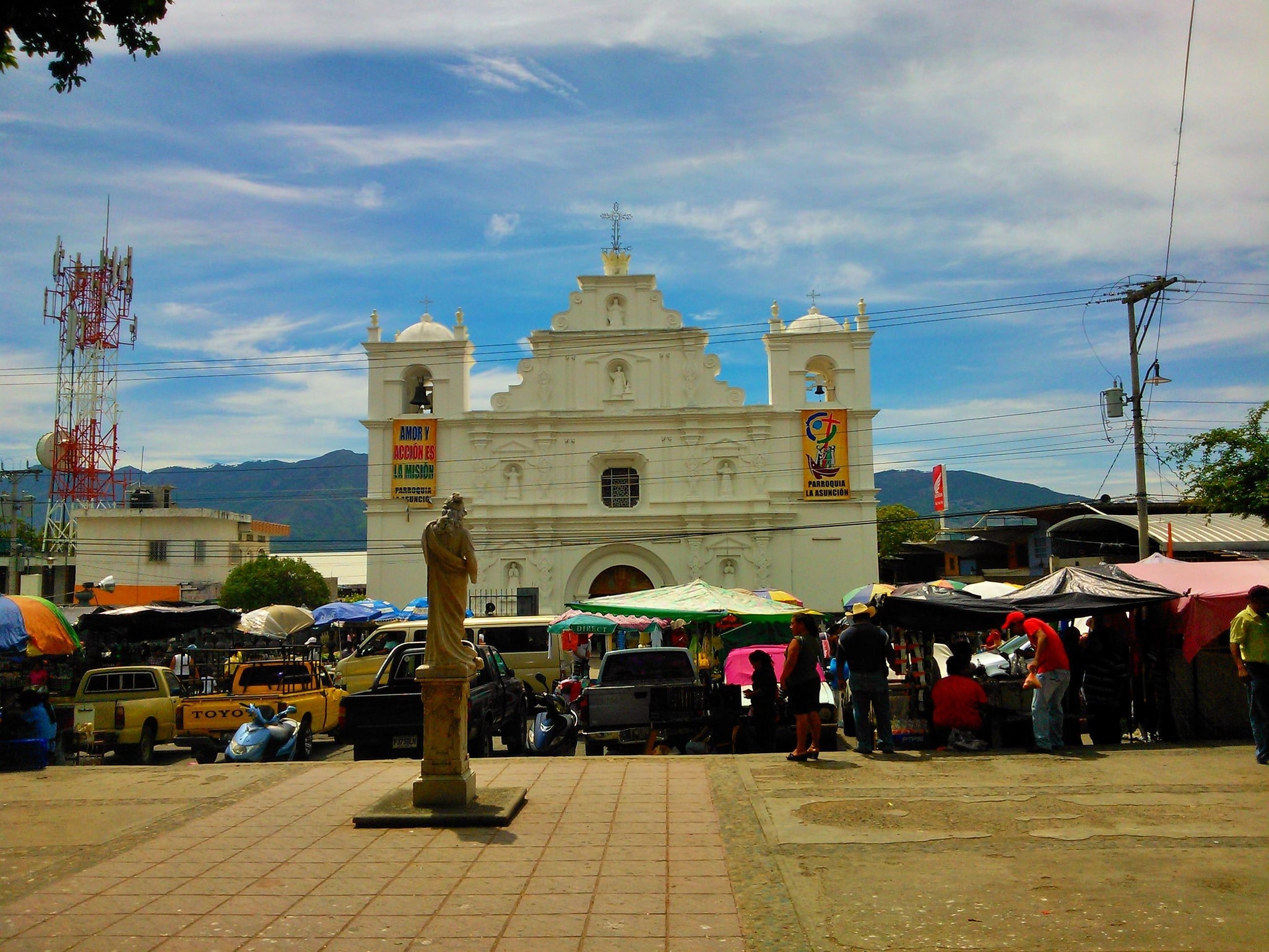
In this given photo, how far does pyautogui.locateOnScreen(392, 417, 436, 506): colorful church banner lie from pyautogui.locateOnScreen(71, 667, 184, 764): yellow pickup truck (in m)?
20.3

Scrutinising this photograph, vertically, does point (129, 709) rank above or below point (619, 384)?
below

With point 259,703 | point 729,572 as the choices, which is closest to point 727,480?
point 729,572

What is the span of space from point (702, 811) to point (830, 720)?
14.2ft

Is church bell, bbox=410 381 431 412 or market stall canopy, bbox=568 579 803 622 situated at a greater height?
church bell, bbox=410 381 431 412

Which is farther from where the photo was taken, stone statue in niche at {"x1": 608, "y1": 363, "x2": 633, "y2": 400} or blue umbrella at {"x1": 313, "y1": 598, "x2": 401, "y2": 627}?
stone statue in niche at {"x1": 608, "y1": 363, "x2": 633, "y2": 400}

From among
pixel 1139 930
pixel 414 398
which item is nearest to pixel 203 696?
pixel 1139 930

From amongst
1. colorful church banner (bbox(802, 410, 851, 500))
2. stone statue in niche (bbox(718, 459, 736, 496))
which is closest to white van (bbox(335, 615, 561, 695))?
stone statue in niche (bbox(718, 459, 736, 496))

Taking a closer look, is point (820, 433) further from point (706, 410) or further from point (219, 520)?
point (219, 520)

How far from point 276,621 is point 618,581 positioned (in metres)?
13.2

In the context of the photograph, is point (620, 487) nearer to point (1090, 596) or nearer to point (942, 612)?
point (942, 612)

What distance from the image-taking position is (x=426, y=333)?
37.4 metres

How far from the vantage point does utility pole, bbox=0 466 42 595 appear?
42031 millimetres

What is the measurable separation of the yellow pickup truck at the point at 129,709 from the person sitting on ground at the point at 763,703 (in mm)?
8158

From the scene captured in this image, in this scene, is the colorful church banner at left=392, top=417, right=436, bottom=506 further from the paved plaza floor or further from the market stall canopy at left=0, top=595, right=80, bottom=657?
the paved plaza floor
